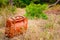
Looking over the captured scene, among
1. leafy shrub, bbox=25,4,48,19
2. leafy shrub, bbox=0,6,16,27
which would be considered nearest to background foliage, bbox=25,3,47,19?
leafy shrub, bbox=25,4,48,19

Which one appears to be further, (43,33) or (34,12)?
(34,12)

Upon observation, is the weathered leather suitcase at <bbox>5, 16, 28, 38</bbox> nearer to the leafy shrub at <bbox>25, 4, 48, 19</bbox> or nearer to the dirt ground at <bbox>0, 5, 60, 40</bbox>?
the dirt ground at <bbox>0, 5, 60, 40</bbox>

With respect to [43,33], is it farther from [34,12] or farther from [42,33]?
[34,12]

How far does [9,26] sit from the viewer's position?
5.01 meters

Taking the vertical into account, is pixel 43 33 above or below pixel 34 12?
above

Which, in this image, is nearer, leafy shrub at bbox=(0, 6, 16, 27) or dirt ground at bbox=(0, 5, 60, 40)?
dirt ground at bbox=(0, 5, 60, 40)

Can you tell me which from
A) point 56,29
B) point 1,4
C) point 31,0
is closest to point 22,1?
point 31,0

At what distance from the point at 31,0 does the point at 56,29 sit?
554cm

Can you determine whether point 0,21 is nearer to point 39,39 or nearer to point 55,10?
point 39,39

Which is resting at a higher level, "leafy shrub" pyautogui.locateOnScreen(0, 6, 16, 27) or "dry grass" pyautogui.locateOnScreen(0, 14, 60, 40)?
"dry grass" pyautogui.locateOnScreen(0, 14, 60, 40)

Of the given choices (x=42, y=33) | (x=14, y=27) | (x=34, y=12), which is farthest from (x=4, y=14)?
(x=42, y=33)

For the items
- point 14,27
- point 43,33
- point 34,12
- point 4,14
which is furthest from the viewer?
point 34,12

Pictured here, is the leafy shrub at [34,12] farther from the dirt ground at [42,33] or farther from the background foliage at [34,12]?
the dirt ground at [42,33]

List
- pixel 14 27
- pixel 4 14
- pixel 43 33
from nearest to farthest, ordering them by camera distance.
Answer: pixel 43 33 < pixel 14 27 < pixel 4 14
